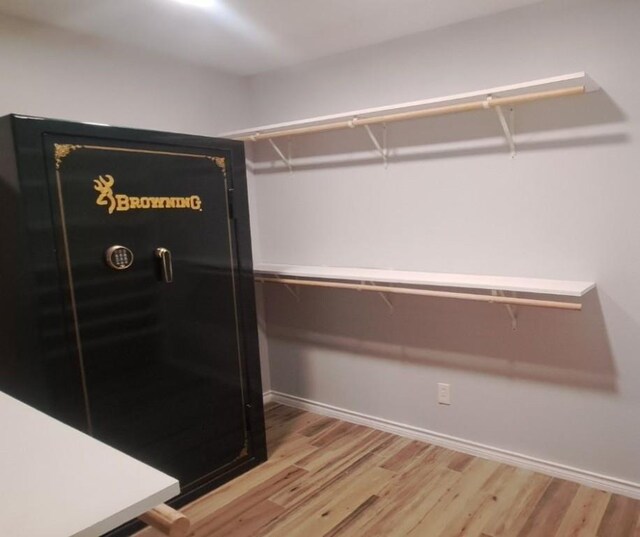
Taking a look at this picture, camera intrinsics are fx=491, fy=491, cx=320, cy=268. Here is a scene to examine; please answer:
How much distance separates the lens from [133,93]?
2691 millimetres

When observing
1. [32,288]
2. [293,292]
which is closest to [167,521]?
[32,288]

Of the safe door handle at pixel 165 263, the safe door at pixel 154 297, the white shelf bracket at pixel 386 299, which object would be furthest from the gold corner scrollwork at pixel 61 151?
the white shelf bracket at pixel 386 299

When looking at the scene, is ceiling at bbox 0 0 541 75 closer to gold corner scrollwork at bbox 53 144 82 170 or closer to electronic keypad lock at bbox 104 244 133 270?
gold corner scrollwork at bbox 53 144 82 170

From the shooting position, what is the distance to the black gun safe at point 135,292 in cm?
180

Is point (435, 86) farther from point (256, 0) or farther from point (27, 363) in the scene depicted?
point (27, 363)

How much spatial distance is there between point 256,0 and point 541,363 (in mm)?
2096

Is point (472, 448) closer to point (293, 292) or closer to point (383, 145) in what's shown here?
point (293, 292)

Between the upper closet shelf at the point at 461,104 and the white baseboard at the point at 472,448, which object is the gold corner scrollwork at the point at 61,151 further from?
the white baseboard at the point at 472,448

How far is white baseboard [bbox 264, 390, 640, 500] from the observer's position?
2.25 m

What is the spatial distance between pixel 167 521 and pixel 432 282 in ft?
5.69

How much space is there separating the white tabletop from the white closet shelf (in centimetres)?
170

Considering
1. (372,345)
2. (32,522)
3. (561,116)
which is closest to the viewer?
(32,522)

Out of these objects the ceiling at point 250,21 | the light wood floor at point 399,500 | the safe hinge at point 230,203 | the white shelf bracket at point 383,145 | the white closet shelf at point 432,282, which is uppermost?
the ceiling at point 250,21

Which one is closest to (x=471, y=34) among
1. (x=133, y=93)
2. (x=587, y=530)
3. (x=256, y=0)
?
(x=256, y=0)
